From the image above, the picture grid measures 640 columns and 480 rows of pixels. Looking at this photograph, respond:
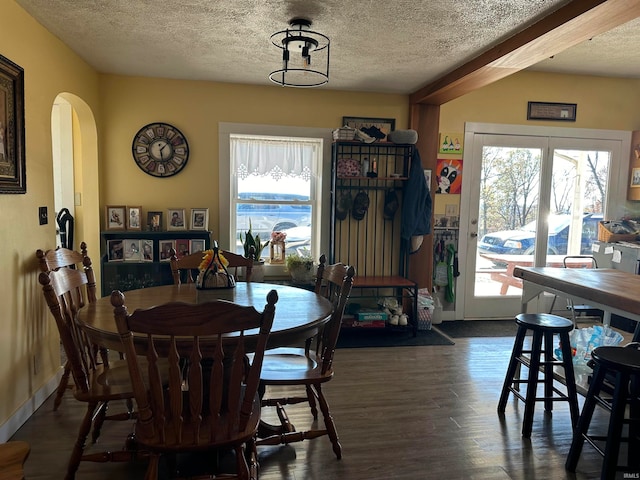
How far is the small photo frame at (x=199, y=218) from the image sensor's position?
4148 mm

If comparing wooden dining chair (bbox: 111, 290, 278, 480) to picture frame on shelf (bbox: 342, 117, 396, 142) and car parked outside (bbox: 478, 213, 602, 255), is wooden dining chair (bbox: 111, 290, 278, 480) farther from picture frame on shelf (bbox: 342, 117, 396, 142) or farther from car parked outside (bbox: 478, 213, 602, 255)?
car parked outside (bbox: 478, 213, 602, 255)

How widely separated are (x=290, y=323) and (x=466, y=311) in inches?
135

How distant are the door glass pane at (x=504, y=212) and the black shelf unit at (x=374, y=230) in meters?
0.86

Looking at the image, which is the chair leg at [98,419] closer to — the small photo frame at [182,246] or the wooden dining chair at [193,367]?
the wooden dining chair at [193,367]

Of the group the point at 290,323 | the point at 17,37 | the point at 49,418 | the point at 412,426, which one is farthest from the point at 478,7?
the point at 49,418

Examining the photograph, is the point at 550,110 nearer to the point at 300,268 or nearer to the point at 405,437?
the point at 300,268

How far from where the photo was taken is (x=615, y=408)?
6.38ft

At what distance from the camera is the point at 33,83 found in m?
2.66

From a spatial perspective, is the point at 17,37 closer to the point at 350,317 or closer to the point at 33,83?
the point at 33,83

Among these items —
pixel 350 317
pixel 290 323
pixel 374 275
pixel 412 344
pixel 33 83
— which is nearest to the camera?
pixel 290 323

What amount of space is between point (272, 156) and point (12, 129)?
2.34 m

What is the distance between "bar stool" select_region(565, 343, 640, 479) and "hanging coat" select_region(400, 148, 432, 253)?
2.30 meters

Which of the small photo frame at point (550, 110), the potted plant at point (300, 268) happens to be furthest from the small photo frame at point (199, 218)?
the small photo frame at point (550, 110)

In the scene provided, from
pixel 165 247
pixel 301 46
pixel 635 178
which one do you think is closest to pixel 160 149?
pixel 165 247
